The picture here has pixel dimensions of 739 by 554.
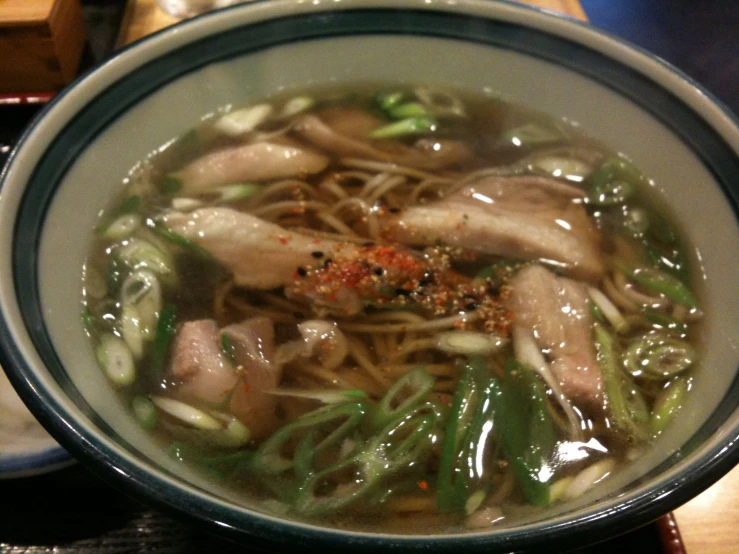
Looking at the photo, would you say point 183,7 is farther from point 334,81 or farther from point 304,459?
point 304,459

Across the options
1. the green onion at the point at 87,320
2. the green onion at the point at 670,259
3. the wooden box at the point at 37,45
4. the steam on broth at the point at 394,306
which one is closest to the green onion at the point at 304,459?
the steam on broth at the point at 394,306

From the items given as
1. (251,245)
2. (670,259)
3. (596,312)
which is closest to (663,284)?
(670,259)

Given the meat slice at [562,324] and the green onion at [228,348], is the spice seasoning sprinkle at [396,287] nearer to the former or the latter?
the meat slice at [562,324]

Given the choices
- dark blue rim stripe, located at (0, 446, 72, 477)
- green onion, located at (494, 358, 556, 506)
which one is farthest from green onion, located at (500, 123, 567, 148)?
dark blue rim stripe, located at (0, 446, 72, 477)

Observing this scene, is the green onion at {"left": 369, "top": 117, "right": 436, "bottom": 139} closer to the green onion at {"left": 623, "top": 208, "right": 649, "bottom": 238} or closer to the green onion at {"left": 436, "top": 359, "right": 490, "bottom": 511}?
the green onion at {"left": 623, "top": 208, "right": 649, "bottom": 238}

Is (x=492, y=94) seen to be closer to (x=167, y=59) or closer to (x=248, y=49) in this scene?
(x=248, y=49)
